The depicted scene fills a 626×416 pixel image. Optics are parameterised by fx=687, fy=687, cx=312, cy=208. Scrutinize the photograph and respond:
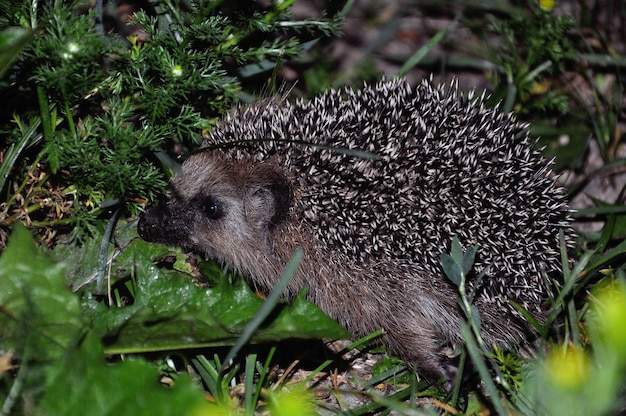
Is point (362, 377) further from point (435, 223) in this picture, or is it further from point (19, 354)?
point (19, 354)

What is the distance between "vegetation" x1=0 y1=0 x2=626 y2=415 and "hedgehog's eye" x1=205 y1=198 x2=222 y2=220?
25 centimetres

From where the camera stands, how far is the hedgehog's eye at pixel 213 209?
3.58 m

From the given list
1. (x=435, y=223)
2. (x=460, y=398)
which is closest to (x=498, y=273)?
(x=435, y=223)

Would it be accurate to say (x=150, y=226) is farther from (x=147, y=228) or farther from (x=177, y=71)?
(x=177, y=71)

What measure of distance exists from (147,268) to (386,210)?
1096 millimetres

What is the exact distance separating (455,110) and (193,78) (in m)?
1.26

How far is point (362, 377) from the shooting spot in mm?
3312

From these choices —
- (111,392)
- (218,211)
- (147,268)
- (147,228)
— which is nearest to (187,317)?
(147,268)

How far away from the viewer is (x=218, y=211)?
3586 mm

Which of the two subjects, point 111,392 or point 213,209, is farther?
point 213,209

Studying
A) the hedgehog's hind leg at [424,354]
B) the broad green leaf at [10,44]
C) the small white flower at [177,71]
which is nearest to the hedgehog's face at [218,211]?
the small white flower at [177,71]

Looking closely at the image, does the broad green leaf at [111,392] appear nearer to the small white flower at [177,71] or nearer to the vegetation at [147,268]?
the vegetation at [147,268]

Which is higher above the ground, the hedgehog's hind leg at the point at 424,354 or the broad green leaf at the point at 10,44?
the broad green leaf at the point at 10,44

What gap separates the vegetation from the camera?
244 cm
